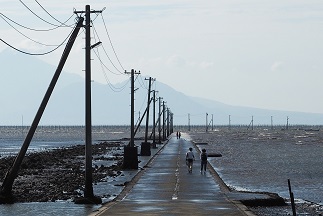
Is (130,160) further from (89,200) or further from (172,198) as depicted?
(89,200)

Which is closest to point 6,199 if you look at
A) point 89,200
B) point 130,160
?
point 89,200

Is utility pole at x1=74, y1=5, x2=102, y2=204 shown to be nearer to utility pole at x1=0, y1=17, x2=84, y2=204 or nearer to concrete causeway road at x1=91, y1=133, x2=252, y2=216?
utility pole at x1=0, y1=17, x2=84, y2=204

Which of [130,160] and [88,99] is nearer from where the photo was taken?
[88,99]

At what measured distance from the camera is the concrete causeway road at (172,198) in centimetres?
2538

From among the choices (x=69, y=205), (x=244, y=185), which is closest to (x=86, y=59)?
(x=69, y=205)

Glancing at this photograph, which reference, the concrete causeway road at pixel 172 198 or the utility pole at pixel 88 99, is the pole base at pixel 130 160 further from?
A: the utility pole at pixel 88 99

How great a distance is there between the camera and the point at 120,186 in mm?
37156

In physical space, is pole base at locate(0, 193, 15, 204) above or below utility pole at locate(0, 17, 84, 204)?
below

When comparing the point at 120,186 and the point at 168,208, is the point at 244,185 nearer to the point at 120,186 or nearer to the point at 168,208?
the point at 120,186

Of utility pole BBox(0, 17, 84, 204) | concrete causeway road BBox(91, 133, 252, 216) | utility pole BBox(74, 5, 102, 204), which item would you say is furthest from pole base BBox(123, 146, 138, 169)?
utility pole BBox(74, 5, 102, 204)

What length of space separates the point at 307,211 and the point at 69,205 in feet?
29.4

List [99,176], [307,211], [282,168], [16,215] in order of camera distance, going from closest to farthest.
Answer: [16,215] < [307,211] < [99,176] < [282,168]

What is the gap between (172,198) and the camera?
30078mm

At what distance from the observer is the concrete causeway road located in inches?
999
